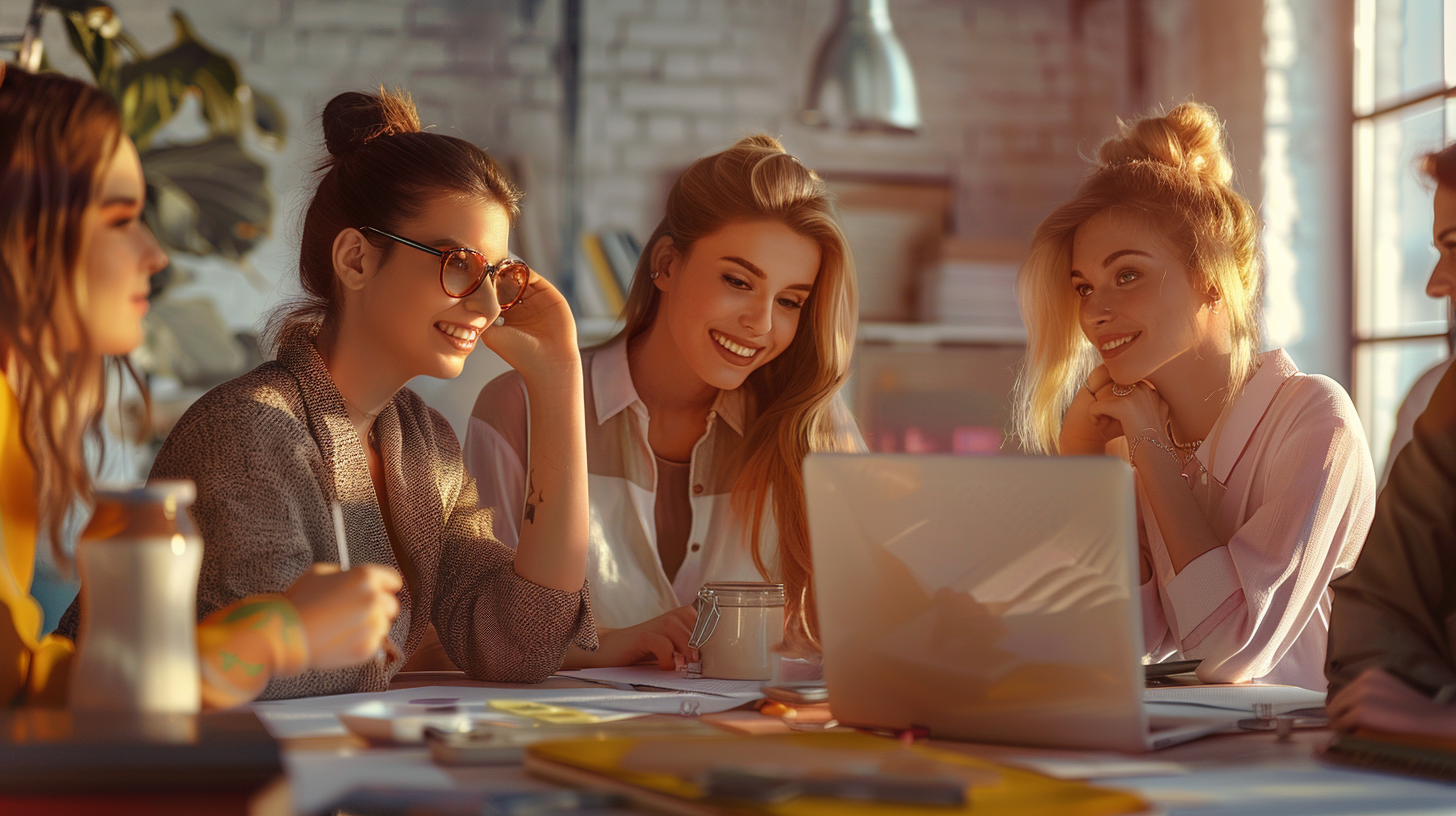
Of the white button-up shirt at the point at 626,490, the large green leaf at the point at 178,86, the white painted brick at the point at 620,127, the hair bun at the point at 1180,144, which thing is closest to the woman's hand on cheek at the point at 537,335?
the white button-up shirt at the point at 626,490

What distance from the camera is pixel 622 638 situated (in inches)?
63.6

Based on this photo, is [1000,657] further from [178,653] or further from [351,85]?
[351,85]

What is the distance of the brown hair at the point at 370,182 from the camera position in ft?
5.00

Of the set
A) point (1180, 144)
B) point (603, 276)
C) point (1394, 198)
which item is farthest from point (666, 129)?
point (1180, 144)

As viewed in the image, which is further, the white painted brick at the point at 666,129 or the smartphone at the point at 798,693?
the white painted brick at the point at 666,129

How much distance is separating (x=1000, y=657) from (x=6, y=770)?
68 centimetres

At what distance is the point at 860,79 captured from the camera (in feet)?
10.9

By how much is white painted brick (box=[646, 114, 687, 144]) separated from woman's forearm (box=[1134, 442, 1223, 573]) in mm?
2360

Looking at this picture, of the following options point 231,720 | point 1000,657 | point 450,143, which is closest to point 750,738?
point 1000,657

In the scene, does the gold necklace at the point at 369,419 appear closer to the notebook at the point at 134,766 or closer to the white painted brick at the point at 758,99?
the notebook at the point at 134,766

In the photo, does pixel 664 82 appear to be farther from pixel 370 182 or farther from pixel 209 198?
→ pixel 370 182

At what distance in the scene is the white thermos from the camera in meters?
0.86

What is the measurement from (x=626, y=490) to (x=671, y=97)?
2.10 m

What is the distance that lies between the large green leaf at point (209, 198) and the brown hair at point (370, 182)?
7.08 ft
